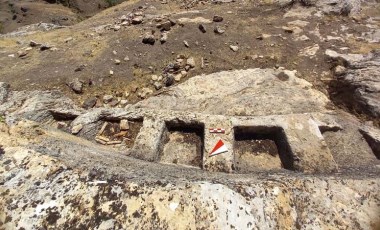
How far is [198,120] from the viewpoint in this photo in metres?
3.70

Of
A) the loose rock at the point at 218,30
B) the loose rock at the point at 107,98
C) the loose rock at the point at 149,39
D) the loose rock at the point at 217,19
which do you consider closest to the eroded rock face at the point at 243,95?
the loose rock at the point at 107,98

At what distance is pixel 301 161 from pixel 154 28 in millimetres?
4367

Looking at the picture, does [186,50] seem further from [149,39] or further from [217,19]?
[217,19]

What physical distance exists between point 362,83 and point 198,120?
268 cm

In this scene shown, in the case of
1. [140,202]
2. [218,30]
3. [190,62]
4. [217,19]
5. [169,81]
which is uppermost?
[140,202]

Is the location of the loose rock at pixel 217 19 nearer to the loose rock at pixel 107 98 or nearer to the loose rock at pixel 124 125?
the loose rock at pixel 107 98

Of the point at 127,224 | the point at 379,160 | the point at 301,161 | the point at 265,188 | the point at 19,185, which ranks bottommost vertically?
the point at 379,160

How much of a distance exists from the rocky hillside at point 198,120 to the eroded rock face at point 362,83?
0.8 inches

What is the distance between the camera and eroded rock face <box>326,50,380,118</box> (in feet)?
13.1

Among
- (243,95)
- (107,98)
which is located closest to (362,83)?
(243,95)

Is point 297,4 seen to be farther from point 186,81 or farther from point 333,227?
point 333,227

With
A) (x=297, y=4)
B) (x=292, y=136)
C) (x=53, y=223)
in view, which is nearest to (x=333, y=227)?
(x=292, y=136)

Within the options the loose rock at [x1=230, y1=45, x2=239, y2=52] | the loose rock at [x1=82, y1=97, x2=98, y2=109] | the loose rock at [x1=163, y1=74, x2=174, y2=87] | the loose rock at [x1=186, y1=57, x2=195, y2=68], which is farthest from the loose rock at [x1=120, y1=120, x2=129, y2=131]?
the loose rock at [x1=230, y1=45, x2=239, y2=52]

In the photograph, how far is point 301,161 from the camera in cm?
317
